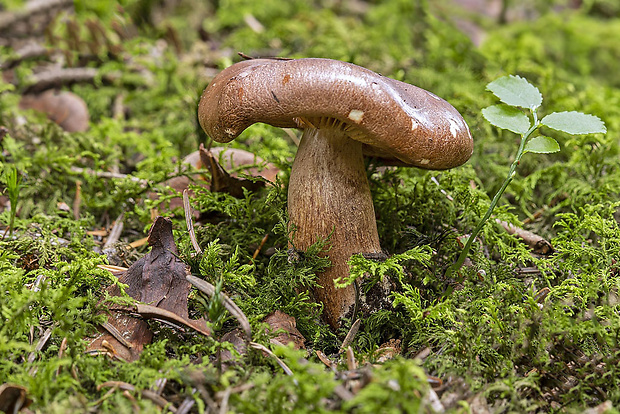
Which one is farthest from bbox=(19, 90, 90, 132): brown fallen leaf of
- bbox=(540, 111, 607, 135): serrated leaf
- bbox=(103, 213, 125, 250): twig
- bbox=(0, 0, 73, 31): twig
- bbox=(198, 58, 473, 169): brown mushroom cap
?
bbox=(540, 111, 607, 135): serrated leaf

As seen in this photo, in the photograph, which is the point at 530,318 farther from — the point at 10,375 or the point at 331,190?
the point at 10,375

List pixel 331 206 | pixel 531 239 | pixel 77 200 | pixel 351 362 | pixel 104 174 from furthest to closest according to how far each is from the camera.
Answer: pixel 104 174
pixel 77 200
pixel 531 239
pixel 331 206
pixel 351 362

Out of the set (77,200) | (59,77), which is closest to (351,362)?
(77,200)

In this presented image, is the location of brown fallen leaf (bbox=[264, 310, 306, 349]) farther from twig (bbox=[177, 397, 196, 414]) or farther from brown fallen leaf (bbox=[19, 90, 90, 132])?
brown fallen leaf (bbox=[19, 90, 90, 132])

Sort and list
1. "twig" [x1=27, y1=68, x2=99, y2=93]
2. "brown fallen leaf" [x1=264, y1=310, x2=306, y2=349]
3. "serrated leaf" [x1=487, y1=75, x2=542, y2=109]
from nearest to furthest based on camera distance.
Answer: "brown fallen leaf" [x1=264, y1=310, x2=306, y2=349], "serrated leaf" [x1=487, y1=75, x2=542, y2=109], "twig" [x1=27, y1=68, x2=99, y2=93]

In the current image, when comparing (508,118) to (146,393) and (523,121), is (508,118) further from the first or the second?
(146,393)

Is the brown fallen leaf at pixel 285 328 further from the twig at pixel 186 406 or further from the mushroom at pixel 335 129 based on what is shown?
the twig at pixel 186 406

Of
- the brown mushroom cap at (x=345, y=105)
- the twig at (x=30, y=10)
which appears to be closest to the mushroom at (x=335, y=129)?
the brown mushroom cap at (x=345, y=105)
